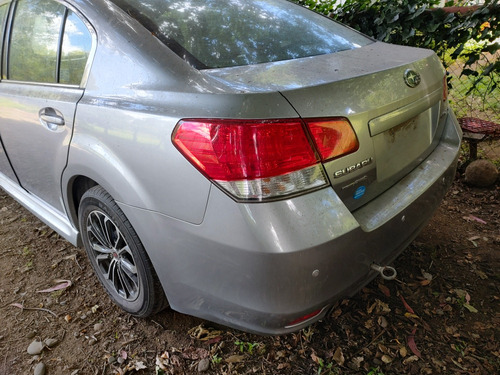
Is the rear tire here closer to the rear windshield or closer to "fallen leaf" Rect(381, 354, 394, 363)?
the rear windshield

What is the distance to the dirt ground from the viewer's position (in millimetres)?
1813

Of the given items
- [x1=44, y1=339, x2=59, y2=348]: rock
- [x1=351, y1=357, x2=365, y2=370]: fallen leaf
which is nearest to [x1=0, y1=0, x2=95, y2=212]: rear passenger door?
[x1=44, y1=339, x2=59, y2=348]: rock

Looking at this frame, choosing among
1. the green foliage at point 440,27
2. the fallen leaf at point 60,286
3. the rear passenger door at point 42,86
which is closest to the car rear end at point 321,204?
the rear passenger door at point 42,86

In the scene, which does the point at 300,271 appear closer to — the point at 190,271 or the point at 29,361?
the point at 190,271

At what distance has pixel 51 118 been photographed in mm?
1939

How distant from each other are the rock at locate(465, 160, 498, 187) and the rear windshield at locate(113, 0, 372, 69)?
5.56 feet

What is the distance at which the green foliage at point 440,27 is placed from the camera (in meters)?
3.08

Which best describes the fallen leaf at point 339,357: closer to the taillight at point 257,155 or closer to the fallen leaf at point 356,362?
the fallen leaf at point 356,362

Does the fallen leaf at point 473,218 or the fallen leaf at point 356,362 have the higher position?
the fallen leaf at point 473,218

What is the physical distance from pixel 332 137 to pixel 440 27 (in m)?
2.65

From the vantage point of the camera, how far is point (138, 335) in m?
2.02

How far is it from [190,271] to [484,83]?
3.32 m

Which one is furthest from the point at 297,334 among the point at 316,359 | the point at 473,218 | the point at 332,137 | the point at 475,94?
the point at 475,94

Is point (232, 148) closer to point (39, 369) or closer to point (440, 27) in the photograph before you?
point (39, 369)
